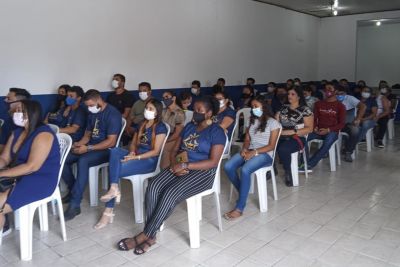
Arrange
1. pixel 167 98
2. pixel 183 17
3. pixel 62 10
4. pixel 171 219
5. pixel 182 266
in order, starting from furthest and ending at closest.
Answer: pixel 183 17
pixel 62 10
pixel 167 98
pixel 171 219
pixel 182 266

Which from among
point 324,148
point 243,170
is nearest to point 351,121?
point 324,148

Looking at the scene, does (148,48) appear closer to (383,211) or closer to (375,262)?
(383,211)

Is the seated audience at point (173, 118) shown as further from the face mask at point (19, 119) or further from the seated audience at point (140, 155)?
the face mask at point (19, 119)

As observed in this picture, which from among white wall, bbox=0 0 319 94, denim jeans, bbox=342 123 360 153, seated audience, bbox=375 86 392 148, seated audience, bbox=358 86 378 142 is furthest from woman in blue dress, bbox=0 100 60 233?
seated audience, bbox=375 86 392 148

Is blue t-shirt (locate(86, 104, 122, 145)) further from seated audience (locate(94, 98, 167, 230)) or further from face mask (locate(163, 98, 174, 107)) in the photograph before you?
face mask (locate(163, 98, 174, 107))

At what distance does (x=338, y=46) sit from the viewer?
33.8ft

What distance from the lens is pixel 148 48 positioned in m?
5.82

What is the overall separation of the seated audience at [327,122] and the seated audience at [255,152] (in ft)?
4.27

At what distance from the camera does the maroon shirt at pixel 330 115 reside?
15.1 feet

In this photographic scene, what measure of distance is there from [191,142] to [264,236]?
901mm

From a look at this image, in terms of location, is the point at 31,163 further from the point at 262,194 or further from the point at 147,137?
the point at 262,194

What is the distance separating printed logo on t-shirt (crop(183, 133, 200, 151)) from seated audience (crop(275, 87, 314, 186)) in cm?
147

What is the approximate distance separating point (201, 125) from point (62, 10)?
3.00 m

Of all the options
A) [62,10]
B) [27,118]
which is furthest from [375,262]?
[62,10]
